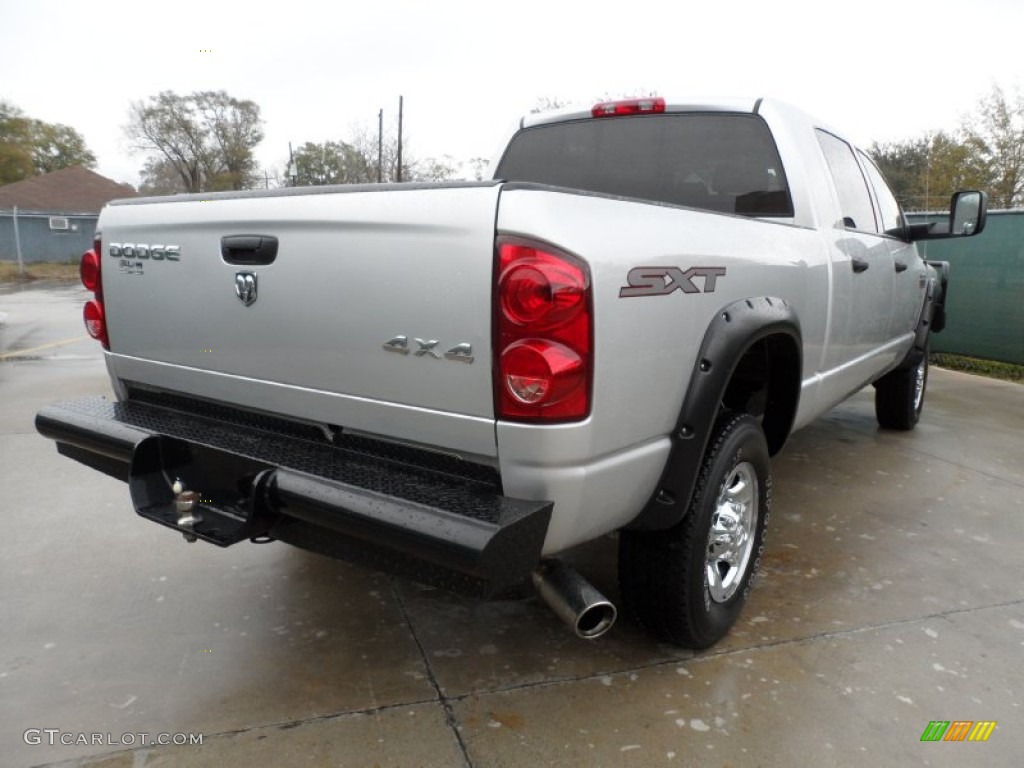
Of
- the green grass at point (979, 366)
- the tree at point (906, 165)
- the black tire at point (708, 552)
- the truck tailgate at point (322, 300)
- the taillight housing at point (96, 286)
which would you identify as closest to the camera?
the truck tailgate at point (322, 300)

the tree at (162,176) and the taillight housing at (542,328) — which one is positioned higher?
the tree at (162,176)

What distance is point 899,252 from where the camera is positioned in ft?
14.8

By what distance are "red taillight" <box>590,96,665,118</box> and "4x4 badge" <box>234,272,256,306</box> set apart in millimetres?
2005

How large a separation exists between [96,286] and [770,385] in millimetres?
2586

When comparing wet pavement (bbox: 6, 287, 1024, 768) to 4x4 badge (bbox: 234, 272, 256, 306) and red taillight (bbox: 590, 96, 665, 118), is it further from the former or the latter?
red taillight (bbox: 590, 96, 665, 118)

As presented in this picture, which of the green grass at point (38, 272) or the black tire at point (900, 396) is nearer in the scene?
the black tire at point (900, 396)

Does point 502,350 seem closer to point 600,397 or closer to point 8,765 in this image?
point 600,397

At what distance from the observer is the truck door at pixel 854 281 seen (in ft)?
11.2

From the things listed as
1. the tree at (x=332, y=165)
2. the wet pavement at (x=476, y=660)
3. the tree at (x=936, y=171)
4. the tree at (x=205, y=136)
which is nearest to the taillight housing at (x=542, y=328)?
the wet pavement at (x=476, y=660)

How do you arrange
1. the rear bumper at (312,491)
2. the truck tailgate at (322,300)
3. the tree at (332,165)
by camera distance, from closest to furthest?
the rear bumper at (312,491) < the truck tailgate at (322,300) < the tree at (332,165)

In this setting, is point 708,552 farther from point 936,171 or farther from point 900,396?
point 936,171

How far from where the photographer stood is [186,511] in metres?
2.24

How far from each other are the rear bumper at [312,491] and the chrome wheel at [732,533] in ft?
3.23

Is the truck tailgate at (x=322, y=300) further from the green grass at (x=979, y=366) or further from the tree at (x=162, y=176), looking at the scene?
the tree at (x=162, y=176)
